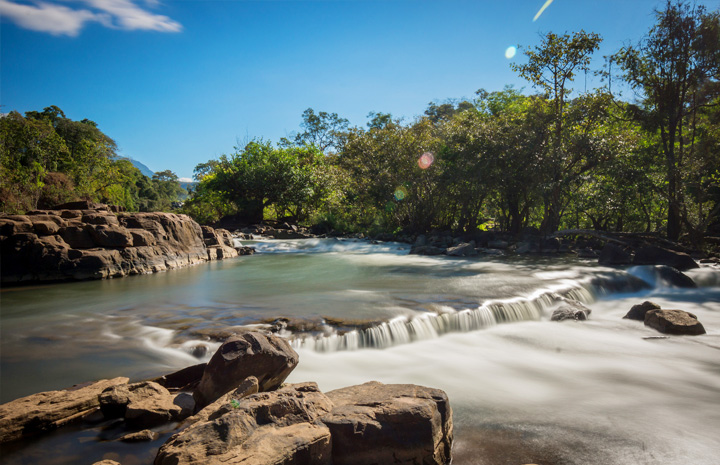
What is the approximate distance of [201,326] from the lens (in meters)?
6.27

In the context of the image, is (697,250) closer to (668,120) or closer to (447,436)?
(668,120)

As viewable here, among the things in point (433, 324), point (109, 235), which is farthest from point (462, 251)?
point (109, 235)

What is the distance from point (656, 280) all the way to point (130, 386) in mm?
12937

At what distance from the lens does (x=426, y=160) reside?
22.0m

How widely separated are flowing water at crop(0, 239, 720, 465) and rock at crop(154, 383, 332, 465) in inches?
39.1

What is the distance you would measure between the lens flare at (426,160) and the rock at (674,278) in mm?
12690

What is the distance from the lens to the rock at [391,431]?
271 cm

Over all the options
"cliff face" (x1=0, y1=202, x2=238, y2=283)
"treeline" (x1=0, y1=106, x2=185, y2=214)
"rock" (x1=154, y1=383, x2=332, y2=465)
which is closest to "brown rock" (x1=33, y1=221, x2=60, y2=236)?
"cliff face" (x1=0, y1=202, x2=238, y2=283)

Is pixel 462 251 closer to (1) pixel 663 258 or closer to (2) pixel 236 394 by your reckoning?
(1) pixel 663 258

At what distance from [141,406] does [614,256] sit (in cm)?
1515

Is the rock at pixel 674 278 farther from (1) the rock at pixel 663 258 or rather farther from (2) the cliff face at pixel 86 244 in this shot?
(2) the cliff face at pixel 86 244

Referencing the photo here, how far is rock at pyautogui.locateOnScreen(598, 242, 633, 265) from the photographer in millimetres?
13695

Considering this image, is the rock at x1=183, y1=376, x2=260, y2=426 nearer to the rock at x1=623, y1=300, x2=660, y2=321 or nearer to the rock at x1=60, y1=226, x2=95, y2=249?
the rock at x1=623, y1=300, x2=660, y2=321

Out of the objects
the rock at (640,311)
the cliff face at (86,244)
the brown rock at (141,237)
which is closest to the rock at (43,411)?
the cliff face at (86,244)
